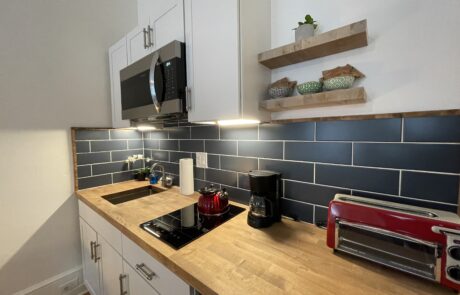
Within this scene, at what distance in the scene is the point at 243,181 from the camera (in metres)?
1.23

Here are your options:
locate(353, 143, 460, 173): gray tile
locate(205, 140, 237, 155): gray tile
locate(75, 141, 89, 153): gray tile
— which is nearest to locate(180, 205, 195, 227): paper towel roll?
locate(205, 140, 237, 155): gray tile

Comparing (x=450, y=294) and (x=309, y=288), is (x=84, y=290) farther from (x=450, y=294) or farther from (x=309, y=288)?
(x=450, y=294)

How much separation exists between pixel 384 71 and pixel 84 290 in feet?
8.11

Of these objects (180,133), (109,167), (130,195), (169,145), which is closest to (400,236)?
(180,133)

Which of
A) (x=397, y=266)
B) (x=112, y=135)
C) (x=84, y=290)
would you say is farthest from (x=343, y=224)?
(x=84, y=290)

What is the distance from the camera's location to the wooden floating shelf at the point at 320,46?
2.33 feet

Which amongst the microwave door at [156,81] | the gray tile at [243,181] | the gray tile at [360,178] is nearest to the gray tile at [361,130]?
the gray tile at [360,178]

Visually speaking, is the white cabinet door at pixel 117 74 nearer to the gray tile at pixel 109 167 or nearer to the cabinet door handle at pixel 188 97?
the gray tile at pixel 109 167

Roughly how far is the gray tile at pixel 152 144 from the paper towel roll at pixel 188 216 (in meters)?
0.85

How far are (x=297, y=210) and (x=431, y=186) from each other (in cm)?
51

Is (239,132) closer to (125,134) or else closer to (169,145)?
(169,145)

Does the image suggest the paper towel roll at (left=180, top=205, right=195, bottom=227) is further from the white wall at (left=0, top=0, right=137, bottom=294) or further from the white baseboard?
the white baseboard

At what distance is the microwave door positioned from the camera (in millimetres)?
1062

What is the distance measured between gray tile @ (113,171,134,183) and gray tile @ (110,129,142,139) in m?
0.33
